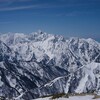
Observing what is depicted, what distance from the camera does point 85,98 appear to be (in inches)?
2249

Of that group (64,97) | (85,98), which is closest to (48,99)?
(64,97)

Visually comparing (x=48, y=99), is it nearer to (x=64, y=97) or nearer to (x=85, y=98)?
(x=64, y=97)

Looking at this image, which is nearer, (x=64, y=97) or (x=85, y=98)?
(x=85, y=98)

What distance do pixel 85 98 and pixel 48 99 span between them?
848cm

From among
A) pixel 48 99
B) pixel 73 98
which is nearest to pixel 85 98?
pixel 73 98

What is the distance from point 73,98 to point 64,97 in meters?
3.13

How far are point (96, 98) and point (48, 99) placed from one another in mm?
11325

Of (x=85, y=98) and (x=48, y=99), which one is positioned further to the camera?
(x=48, y=99)

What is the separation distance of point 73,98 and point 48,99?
20.2 ft

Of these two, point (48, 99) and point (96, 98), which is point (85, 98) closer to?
point (96, 98)

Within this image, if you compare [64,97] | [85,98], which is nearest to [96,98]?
[85,98]

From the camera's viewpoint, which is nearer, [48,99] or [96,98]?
[96,98]

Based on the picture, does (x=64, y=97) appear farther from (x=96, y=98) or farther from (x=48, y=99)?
(x=96, y=98)

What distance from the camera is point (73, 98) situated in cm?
5809
